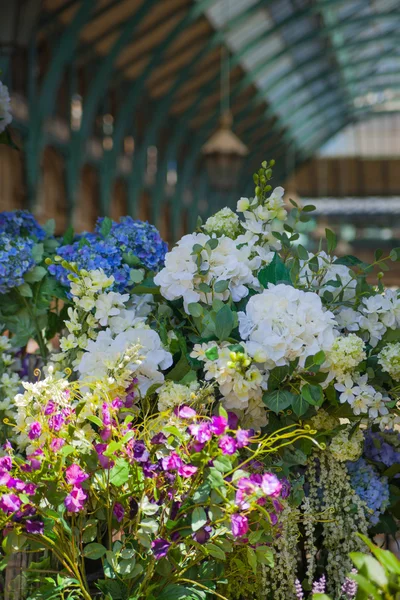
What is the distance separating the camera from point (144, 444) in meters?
1.25

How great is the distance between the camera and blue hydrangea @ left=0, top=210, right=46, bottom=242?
180 centimetres

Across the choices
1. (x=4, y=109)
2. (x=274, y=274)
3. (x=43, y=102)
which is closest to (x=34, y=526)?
(x=274, y=274)

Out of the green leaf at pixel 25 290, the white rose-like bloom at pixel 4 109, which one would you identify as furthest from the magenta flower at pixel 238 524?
the white rose-like bloom at pixel 4 109

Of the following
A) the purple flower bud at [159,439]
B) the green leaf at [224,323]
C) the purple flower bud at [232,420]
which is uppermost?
the green leaf at [224,323]

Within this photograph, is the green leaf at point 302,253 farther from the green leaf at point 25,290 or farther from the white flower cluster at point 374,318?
the green leaf at point 25,290

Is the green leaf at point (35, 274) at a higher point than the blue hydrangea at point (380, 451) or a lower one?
higher

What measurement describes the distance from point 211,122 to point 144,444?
17.2 meters

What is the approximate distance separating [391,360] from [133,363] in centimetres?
34

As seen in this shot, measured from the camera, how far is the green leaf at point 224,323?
1321 millimetres

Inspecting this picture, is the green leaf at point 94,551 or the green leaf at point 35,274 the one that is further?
the green leaf at point 35,274

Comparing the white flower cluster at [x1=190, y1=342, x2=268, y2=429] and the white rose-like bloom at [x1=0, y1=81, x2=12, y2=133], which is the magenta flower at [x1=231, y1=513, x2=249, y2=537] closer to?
the white flower cluster at [x1=190, y1=342, x2=268, y2=429]

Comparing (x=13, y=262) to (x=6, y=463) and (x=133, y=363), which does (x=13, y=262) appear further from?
(x=6, y=463)

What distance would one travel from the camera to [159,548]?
1188 millimetres

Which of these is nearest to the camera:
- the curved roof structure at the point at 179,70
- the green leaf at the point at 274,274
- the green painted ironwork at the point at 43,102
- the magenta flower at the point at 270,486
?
the magenta flower at the point at 270,486
